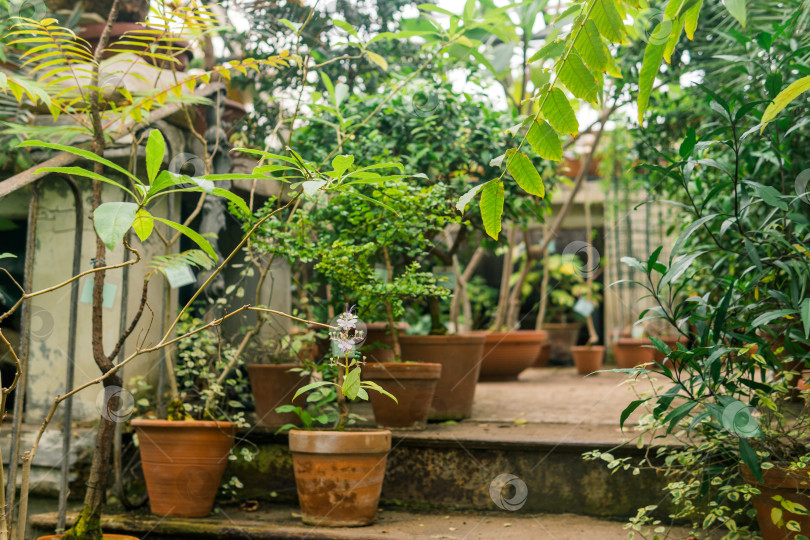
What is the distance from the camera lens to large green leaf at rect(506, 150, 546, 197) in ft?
3.53

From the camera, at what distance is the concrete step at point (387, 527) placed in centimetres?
195

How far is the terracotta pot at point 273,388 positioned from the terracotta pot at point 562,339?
147 inches

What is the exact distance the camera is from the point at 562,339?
19.4 ft

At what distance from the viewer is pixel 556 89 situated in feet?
3.41

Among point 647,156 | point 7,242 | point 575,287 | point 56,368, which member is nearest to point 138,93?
point 56,368

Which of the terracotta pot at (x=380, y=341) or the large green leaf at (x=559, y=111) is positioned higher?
the large green leaf at (x=559, y=111)

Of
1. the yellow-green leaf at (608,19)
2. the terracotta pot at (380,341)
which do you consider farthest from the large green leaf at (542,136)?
the terracotta pot at (380,341)

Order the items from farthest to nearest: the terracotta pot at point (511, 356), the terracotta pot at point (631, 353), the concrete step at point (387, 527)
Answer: the terracotta pot at point (631, 353)
the terracotta pot at point (511, 356)
the concrete step at point (387, 527)

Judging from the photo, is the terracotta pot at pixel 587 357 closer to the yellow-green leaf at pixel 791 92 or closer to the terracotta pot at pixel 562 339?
the terracotta pot at pixel 562 339

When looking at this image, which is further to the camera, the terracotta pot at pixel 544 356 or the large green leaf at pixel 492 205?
the terracotta pot at pixel 544 356

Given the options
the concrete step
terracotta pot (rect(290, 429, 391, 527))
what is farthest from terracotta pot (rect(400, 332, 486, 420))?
terracotta pot (rect(290, 429, 391, 527))

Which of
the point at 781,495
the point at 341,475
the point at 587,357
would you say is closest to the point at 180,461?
the point at 341,475

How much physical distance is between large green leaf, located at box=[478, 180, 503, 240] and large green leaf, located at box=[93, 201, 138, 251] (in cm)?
51

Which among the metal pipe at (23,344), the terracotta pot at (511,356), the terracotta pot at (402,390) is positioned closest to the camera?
the metal pipe at (23,344)
